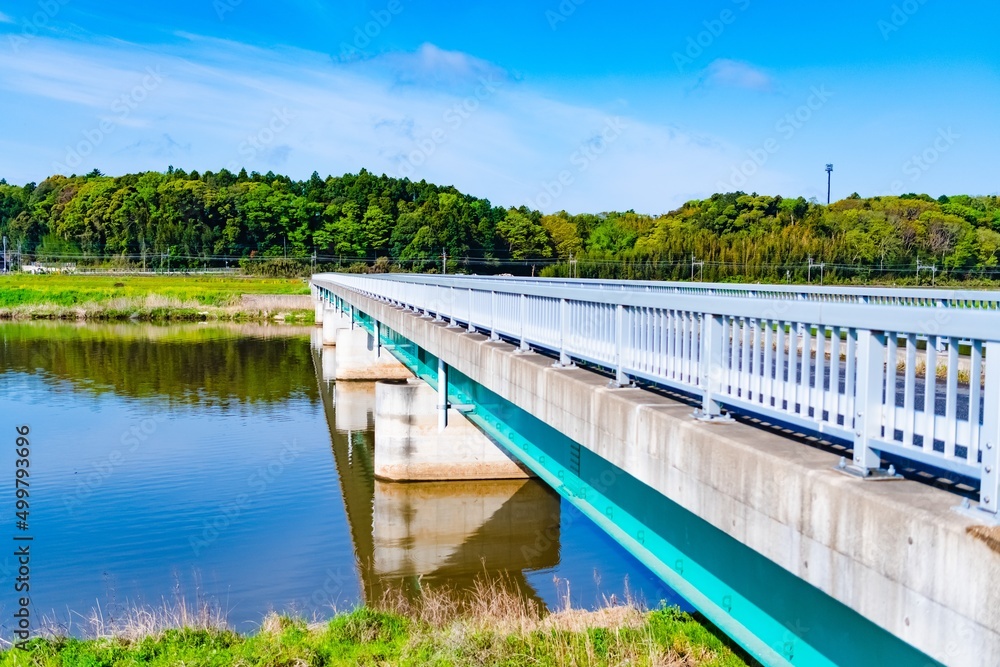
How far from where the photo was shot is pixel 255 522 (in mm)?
17203

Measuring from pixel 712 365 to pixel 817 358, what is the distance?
1.18 metres

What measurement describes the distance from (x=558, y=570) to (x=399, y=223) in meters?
113

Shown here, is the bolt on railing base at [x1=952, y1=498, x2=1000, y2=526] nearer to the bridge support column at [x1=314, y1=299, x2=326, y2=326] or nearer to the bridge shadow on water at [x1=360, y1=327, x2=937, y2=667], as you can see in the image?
the bridge shadow on water at [x1=360, y1=327, x2=937, y2=667]

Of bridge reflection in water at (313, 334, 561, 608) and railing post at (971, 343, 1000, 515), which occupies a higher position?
railing post at (971, 343, 1000, 515)

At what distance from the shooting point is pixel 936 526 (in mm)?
3527

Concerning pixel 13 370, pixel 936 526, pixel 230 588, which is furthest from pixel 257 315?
pixel 936 526

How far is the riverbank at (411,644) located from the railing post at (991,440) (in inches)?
212

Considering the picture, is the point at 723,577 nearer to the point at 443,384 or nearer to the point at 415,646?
the point at 415,646

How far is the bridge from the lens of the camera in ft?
11.8

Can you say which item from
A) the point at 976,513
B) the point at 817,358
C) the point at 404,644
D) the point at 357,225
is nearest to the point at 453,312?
the point at 404,644

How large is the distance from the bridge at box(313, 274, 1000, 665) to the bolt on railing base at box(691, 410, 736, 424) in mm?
11

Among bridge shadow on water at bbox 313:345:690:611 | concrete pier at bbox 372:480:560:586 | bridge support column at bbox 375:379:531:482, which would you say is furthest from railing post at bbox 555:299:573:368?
bridge support column at bbox 375:379:531:482

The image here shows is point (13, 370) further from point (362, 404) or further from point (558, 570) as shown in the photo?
point (558, 570)

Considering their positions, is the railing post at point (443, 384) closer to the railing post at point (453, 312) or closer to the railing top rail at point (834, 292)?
the railing post at point (453, 312)
